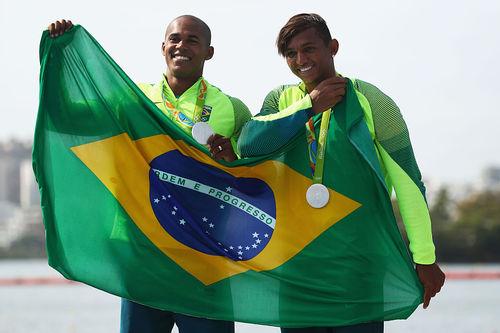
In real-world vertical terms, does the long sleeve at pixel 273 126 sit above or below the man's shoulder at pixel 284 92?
below

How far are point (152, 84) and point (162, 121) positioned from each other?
0.99 feet

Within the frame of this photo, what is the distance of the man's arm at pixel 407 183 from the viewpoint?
4.81m

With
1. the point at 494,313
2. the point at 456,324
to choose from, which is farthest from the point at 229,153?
the point at 494,313

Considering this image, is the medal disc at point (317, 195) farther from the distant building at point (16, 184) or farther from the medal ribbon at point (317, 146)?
the distant building at point (16, 184)

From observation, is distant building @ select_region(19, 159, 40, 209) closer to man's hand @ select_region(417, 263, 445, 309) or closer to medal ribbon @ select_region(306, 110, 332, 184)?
medal ribbon @ select_region(306, 110, 332, 184)

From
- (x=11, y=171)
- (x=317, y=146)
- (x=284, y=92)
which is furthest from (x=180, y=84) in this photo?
(x=11, y=171)

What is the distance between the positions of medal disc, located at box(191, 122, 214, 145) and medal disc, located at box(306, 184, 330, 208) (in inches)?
21.1

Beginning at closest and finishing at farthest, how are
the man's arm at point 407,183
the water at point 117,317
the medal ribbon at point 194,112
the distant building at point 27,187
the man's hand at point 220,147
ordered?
the man's arm at point 407,183, the man's hand at point 220,147, the medal ribbon at point 194,112, the water at point 117,317, the distant building at point 27,187

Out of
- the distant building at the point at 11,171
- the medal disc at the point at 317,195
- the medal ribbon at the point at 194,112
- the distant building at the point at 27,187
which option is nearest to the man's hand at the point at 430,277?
the medal disc at the point at 317,195

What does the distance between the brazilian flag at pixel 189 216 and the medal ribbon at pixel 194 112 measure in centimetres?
8

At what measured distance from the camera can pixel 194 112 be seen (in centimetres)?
518

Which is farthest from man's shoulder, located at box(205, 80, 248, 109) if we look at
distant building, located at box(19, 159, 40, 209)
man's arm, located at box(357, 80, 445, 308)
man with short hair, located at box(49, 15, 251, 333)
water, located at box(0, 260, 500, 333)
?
distant building, located at box(19, 159, 40, 209)

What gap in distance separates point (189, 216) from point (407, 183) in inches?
40.9

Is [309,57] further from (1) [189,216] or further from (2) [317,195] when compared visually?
(1) [189,216]
